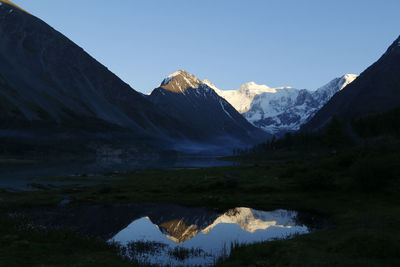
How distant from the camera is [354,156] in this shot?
7362 centimetres

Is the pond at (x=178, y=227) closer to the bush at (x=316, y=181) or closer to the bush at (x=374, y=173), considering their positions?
the bush at (x=316, y=181)

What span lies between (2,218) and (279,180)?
173 feet

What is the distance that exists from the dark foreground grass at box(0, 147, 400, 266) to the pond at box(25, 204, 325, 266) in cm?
306

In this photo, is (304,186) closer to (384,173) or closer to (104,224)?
(384,173)

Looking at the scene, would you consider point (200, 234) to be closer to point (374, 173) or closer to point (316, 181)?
point (316, 181)

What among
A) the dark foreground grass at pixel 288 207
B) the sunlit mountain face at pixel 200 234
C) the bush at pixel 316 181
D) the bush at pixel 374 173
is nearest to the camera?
the dark foreground grass at pixel 288 207

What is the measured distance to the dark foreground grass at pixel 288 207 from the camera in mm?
23828

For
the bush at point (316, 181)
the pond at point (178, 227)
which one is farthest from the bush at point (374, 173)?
the pond at point (178, 227)

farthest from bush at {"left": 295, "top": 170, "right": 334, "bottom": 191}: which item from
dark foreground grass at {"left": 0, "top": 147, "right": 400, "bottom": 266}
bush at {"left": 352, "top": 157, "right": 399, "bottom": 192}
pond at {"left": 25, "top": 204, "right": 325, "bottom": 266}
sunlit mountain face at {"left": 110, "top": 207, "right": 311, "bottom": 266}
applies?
sunlit mountain face at {"left": 110, "top": 207, "right": 311, "bottom": 266}

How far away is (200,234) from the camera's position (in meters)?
37.7

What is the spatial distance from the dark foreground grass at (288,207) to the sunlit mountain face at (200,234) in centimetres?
310

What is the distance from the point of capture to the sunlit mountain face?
29141mm

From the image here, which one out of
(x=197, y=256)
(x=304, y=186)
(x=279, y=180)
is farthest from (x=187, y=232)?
(x=279, y=180)

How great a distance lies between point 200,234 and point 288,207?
64.0 ft
